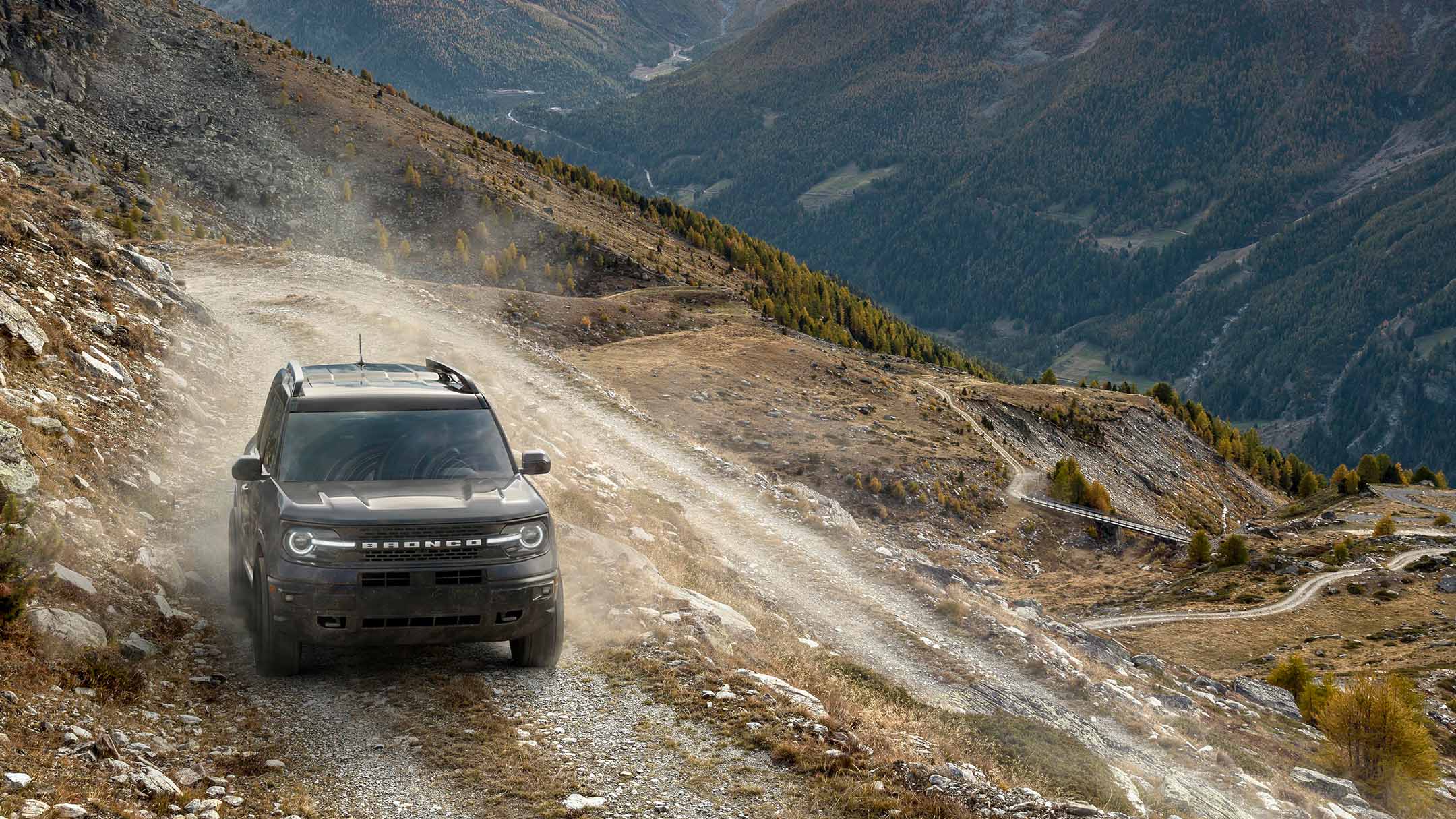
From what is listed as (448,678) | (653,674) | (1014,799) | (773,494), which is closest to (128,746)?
(448,678)

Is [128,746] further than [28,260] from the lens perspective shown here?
No

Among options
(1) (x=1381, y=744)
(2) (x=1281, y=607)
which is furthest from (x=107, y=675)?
(2) (x=1281, y=607)

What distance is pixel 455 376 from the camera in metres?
12.4

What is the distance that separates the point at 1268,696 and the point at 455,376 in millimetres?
23326

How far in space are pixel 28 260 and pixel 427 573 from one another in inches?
521

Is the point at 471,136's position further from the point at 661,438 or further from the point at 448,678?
the point at 448,678

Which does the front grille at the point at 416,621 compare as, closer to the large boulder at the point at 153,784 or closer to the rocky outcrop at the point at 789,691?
the large boulder at the point at 153,784

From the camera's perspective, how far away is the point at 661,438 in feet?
102

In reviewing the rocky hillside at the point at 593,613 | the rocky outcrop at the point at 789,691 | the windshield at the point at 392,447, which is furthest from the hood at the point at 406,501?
the rocky outcrop at the point at 789,691

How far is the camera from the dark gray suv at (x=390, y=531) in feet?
30.3

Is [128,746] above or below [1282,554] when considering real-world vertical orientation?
above

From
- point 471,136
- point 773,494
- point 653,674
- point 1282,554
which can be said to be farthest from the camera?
point 471,136

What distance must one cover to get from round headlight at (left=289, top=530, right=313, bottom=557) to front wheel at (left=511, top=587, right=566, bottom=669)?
221cm

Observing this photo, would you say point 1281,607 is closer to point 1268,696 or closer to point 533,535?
point 1268,696
